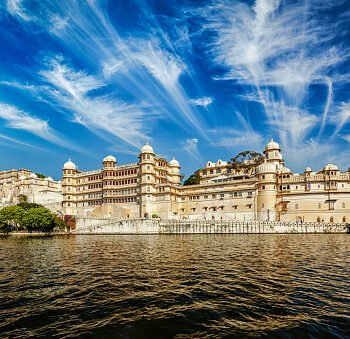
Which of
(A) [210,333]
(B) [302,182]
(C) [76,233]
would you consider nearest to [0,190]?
(C) [76,233]

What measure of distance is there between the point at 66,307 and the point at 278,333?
841cm

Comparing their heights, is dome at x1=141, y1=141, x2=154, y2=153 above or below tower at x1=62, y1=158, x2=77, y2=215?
above

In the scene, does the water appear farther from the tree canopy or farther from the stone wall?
the tree canopy

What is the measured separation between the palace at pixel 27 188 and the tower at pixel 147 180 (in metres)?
36.7

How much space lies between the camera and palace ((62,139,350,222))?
58.4 m

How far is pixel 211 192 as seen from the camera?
67.8 metres

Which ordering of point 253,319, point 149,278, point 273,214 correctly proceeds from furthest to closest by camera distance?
point 273,214 → point 149,278 → point 253,319

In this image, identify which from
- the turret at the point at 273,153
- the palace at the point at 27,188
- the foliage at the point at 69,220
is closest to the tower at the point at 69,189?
the palace at the point at 27,188

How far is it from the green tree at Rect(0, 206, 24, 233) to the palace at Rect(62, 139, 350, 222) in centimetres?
1805

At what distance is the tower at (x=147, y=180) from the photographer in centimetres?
6800

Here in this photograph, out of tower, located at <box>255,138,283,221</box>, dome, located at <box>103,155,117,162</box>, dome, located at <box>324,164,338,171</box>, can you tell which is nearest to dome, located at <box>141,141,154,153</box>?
dome, located at <box>103,155,117,162</box>

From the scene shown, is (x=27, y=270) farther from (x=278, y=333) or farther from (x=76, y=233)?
(x=76, y=233)

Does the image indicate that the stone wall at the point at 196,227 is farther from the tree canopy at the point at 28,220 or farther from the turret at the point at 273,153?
the turret at the point at 273,153

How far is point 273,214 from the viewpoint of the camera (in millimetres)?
58781
